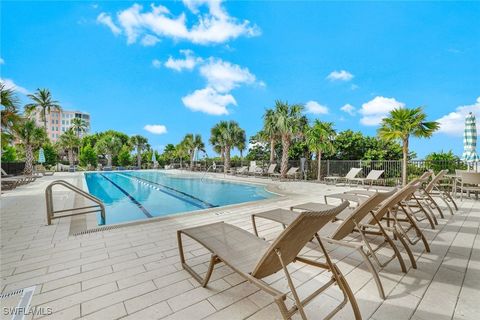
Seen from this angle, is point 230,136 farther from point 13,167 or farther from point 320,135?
point 13,167

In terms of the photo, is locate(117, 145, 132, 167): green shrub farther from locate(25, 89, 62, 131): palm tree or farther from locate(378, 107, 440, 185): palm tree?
locate(378, 107, 440, 185): palm tree

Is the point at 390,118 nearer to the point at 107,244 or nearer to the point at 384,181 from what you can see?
the point at 384,181

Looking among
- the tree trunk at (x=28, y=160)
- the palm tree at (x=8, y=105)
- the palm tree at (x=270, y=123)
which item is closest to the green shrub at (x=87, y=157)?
the tree trunk at (x=28, y=160)

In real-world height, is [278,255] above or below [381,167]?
below

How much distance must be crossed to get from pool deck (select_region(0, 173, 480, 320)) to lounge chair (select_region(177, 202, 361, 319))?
0.77ft

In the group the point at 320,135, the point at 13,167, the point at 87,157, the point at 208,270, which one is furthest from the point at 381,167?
the point at 87,157

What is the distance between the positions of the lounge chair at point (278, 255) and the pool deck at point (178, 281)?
24 cm

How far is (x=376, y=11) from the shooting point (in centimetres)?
958

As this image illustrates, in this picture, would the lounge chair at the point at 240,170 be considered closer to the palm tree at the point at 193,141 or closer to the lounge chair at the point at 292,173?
the lounge chair at the point at 292,173

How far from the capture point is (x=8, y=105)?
24.7ft

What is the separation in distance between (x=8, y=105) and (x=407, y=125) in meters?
14.3

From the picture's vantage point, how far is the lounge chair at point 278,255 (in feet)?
4.21

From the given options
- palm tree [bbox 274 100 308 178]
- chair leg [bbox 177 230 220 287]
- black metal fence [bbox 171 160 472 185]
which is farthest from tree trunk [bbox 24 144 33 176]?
chair leg [bbox 177 230 220 287]

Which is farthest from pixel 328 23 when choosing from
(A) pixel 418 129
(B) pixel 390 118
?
(A) pixel 418 129
